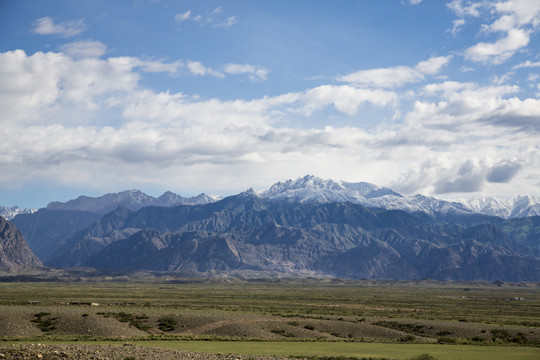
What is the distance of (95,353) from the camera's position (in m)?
35.7

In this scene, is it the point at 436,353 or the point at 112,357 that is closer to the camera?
the point at 112,357

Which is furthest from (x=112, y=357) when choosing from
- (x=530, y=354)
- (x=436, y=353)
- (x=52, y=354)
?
(x=530, y=354)

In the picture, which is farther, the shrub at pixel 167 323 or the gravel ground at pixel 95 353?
the shrub at pixel 167 323

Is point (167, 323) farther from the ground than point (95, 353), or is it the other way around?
point (95, 353)

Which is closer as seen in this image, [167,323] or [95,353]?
[95,353]

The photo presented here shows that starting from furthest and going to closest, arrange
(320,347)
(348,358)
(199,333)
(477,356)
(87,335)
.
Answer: (199,333)
(87,335)
(320,347)
(477,356)
(348,358)

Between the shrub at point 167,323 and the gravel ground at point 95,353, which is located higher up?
the gravel ground at point 95,353

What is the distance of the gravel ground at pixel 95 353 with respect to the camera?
34.1 m

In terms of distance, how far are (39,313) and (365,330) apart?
40.1 m

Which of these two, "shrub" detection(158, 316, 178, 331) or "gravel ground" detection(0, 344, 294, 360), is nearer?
"gravel ground" detection(0, 344, 294, 360)

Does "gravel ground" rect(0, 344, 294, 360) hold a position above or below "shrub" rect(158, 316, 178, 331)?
above

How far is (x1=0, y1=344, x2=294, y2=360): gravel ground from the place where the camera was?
34.1 meters

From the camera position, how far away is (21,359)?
33.5 m

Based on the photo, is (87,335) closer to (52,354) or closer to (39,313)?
(39,313)
